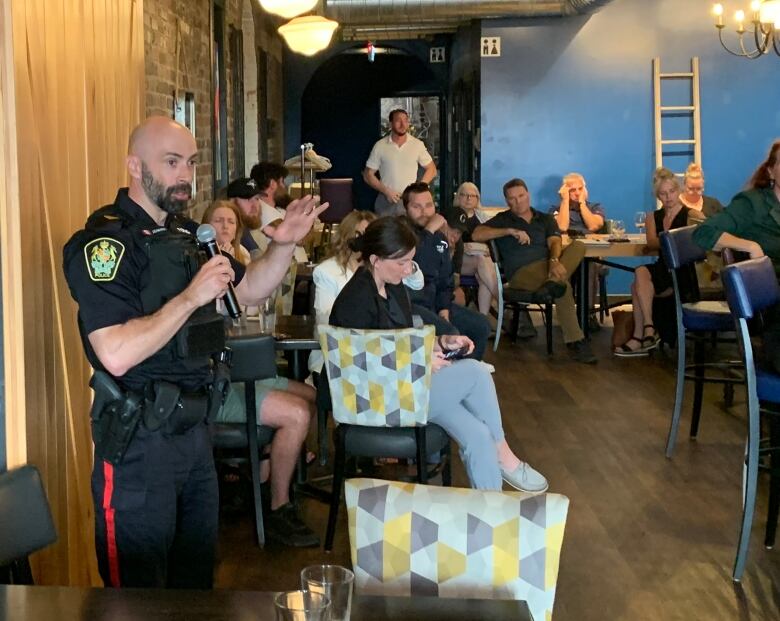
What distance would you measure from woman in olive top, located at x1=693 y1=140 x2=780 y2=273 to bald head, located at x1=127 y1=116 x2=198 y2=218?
2.74 meters

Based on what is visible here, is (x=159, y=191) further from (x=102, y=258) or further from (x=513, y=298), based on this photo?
(x=513, y=298)

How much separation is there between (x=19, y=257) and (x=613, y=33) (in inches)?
343

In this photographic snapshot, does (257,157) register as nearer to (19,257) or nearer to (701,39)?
(701,39)

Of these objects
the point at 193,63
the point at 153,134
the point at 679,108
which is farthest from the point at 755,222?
the point at 679,108

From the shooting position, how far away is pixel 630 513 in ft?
13.8

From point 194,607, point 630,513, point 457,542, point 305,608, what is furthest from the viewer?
point 630,513

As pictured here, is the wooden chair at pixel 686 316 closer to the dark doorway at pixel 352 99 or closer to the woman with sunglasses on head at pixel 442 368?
the woman with sunglasses on head at pixel 442 368

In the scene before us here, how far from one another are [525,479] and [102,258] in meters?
2.45

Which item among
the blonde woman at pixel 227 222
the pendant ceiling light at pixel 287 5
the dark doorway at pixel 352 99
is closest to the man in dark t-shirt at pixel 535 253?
the pendant ceiling light at pixel 287 5

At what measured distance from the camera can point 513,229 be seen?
7820 millimetres

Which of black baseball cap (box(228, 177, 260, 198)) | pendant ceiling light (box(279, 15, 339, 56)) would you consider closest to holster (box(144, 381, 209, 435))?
black baseball cap (box(228, 177, 260, 198))

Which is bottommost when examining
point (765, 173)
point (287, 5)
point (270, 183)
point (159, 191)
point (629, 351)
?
point (629, 351)

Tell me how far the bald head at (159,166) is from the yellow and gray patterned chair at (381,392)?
1096 mm

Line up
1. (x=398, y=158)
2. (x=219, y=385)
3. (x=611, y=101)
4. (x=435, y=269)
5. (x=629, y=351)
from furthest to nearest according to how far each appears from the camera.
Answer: (x=611, y=101) → (x=398, y=158) → (x=629, y=351) → (x=435, y=269) → (x=219, y=385)
